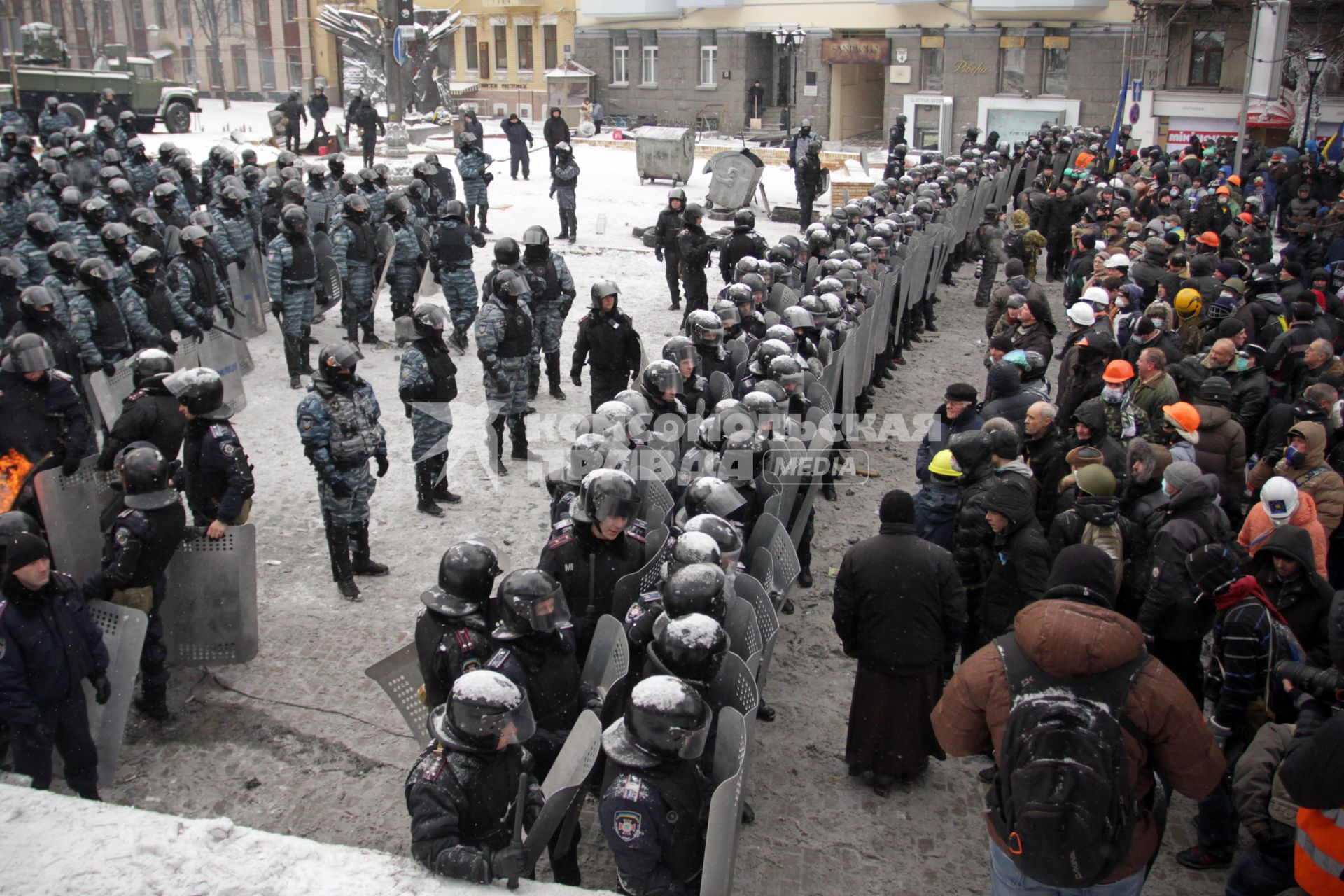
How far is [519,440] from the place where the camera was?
864cm

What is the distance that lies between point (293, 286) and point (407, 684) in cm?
620

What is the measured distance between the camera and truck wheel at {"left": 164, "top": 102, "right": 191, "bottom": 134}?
28219 mm

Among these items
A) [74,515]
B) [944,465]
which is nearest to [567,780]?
[944,465]

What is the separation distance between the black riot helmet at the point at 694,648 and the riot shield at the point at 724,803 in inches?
8.6

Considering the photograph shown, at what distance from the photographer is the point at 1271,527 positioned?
4828mm

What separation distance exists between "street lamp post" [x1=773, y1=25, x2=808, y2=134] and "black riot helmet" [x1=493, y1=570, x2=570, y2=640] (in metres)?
32.1

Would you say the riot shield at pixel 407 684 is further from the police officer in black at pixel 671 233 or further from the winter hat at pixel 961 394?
the police officer in black at pixel 671 233

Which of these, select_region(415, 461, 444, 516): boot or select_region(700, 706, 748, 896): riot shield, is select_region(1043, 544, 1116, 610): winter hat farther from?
select_region(415, 461, 444, 516): boot

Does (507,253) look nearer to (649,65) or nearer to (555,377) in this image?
(555,377)

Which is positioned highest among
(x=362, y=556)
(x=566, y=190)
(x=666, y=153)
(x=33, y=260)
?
(x=666, y=153)

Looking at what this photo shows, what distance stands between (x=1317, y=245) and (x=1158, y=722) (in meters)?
11.8

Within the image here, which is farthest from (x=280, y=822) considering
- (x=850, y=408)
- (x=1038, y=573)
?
(x=850, y=408)

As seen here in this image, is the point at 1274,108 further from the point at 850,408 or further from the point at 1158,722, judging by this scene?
the point at 1158,722

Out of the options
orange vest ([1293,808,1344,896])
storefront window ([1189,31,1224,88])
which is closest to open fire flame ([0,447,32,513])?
orange vest ([1293,808,1344,896])
